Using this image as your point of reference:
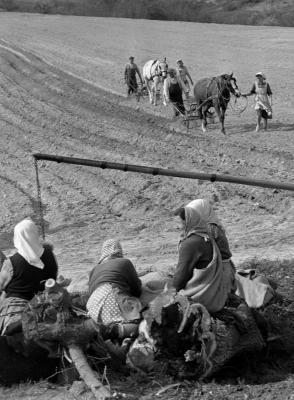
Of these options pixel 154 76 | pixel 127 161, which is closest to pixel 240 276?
pixel 127 161

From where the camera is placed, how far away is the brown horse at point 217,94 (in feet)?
67.9

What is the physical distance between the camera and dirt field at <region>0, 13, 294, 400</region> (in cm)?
1291

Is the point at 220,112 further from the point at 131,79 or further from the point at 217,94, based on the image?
the point at 131,79

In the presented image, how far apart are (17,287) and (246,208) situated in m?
7.55

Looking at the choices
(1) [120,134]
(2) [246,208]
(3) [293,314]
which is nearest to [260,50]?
(1) [120,134]

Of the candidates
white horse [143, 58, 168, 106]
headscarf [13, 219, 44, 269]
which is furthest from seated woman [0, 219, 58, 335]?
white horse [143, 58, 168, 106]

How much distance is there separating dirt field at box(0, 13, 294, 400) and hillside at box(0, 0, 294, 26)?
20.7 meters

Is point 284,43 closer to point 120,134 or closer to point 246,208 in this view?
point 120,134

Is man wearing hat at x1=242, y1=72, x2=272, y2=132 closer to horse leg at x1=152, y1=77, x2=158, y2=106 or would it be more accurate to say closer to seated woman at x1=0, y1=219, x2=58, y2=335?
horse leg at x1=152, y1=77, x2=158, y2=106

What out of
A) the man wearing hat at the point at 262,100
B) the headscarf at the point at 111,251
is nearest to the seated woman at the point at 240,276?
the headscarf at the point at 111,251

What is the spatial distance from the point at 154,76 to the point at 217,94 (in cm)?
518

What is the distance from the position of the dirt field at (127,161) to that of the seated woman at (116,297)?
745 mm

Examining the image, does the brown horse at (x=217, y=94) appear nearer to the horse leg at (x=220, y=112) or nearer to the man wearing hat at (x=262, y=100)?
the horse leg at (x=220, y=112)

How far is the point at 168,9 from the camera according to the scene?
5878cm
